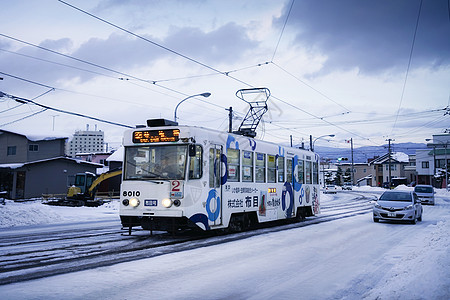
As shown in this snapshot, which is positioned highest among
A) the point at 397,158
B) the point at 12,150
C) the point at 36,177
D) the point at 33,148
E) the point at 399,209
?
the point at 397,158

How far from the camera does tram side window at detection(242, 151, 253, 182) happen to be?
46.5 feet

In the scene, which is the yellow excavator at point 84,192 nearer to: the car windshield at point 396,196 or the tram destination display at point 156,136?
the car windshield at point 396,196

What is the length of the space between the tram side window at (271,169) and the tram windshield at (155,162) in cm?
488

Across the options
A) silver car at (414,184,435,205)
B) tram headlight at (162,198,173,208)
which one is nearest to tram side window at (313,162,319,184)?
tram headlight at (162,198,173,208)

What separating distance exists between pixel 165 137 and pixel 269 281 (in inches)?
237

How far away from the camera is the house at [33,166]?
138 feet

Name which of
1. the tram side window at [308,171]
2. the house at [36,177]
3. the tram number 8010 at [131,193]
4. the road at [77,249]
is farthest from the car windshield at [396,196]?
the house at [36,177]

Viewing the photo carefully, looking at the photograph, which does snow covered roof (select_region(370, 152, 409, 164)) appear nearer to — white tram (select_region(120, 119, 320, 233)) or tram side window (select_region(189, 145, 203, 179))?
white tram (select_region(120, 119, 320, 233))

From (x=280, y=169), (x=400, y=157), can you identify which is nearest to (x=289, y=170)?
(x=280, y=169)

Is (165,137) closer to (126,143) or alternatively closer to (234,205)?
(126,143)

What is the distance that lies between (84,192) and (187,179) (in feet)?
88.5

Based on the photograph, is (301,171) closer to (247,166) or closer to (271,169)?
(271,169)

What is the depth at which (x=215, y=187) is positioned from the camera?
1252cm

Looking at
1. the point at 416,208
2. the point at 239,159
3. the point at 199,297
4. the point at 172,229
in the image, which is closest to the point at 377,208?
the point at 416,208
